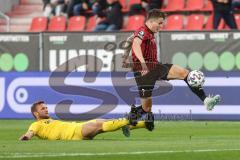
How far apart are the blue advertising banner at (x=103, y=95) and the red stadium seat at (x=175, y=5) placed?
633 cm

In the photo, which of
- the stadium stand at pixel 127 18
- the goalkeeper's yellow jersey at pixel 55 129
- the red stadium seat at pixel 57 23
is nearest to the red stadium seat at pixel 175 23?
the stadium stand at pixel 127 18

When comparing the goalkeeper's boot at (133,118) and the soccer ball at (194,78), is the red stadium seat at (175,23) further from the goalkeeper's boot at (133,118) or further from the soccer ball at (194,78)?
the goalkeeper's boot at (133,118)

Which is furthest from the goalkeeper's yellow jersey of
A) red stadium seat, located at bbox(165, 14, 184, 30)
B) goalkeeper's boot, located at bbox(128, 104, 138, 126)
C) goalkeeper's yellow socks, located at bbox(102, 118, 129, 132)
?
red stadium seat, located at bbox(165, 14, 184, 30)

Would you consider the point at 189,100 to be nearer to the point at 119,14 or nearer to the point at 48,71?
the point at 48,71

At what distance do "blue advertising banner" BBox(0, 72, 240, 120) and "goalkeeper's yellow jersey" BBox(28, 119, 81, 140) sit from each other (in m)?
7.02

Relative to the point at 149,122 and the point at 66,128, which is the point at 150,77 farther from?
the point at 66,128

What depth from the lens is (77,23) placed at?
93.4 ft

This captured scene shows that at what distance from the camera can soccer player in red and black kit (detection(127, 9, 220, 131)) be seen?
1496 centimetres

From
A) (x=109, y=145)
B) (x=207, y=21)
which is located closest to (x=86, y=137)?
(x=109, y=145)

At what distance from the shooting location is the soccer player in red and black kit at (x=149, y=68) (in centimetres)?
1496

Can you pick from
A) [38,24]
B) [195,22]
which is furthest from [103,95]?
[38,24]

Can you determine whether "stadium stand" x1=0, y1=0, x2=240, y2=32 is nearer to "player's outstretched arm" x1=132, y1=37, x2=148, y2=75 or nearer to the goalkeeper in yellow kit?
"player's outstretched arm" x1=132, y1=37, x2=148, y2=75

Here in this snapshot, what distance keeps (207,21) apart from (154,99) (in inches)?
224

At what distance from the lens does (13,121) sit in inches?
840
